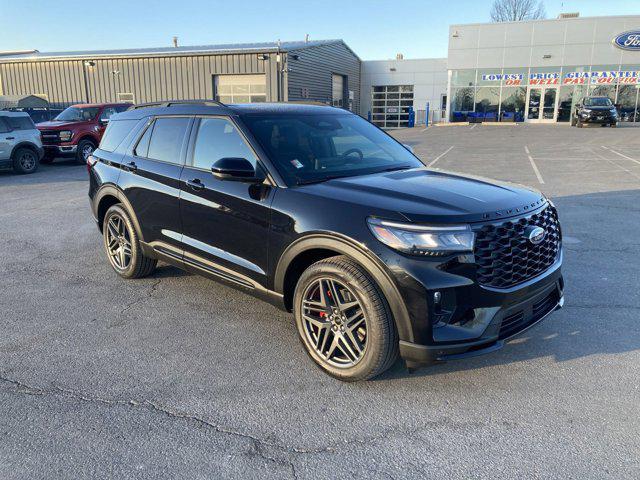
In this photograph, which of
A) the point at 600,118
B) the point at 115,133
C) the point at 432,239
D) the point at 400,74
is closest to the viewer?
the point at 432,239

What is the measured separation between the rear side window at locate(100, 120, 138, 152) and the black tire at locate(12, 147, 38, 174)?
1080cm

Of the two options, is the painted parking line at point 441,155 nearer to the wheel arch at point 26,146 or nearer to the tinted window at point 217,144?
the tinted window at point 217,144

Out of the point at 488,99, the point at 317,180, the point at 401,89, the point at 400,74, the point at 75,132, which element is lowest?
the point at 75,132

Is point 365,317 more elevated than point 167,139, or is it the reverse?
point 167,139

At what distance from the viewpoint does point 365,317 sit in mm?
3156

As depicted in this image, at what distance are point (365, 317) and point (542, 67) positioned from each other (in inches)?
1541

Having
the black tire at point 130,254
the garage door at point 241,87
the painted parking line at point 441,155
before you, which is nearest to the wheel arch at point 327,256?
the black tire at point 130,254

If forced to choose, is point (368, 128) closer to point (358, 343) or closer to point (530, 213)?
point (530, 213)

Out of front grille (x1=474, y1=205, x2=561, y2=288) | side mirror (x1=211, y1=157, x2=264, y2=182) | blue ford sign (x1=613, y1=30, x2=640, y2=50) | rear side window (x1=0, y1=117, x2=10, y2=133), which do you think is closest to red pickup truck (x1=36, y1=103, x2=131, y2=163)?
rear side window (x1=0, y1=117, x2=10, y2=133)

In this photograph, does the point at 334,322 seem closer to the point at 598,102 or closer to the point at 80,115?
the point at 80,115

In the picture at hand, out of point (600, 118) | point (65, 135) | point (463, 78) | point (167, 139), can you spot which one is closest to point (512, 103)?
point (463, 78)

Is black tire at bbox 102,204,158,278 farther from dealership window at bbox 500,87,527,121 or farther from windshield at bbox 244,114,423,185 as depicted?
dealership window at bbox 500,87,527,121

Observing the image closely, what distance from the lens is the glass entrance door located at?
37.2 meters

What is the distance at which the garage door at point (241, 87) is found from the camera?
92.9ft
